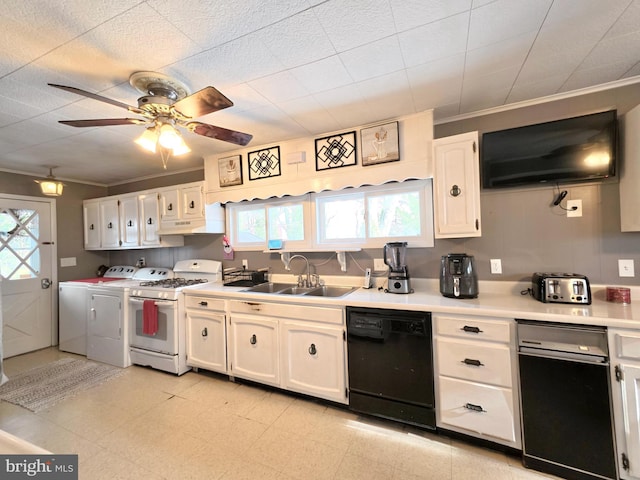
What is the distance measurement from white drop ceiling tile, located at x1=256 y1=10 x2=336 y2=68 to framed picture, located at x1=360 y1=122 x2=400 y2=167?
0.96 m

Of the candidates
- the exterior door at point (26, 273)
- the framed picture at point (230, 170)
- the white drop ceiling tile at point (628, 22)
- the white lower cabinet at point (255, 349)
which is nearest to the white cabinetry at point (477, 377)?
the white lower cabinet at point (255, 349)

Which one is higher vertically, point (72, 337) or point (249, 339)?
point (249, 339)

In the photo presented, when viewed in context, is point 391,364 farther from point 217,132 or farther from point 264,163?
point 264,163

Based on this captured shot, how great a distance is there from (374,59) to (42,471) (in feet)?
7.74

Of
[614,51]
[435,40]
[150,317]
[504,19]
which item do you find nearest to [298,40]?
[435,40]

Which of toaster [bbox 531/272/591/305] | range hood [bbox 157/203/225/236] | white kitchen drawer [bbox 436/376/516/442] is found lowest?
white kitchen drawer [bbox 436/376/516/442]

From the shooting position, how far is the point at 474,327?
1.71 meters

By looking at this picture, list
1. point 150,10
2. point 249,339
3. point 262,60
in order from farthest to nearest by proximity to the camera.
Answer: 1. point 249,339
2. point 262,60
3. point 150,10

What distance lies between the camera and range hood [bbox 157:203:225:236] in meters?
3.15

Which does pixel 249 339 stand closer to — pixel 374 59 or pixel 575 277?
pixel 374 59

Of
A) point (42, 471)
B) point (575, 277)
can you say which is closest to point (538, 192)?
point (575, 277)

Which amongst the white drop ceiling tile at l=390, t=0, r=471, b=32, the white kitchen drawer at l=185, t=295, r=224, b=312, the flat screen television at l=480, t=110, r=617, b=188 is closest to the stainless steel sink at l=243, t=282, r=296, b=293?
the white kitchen drawer at l=185, t=295, r=224, b=312

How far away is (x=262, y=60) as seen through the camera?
1.52 m

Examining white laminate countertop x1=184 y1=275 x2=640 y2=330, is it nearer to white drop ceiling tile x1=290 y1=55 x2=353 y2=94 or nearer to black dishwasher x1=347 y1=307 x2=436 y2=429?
Answer: black dishwasher x1=347 y1=307 x2=436 y2=429
